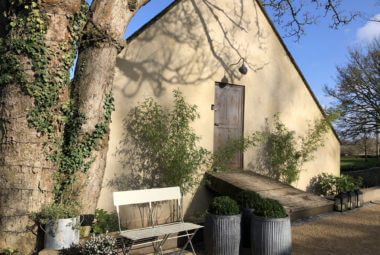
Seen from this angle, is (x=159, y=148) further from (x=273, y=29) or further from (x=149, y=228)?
(x=273, y=29)

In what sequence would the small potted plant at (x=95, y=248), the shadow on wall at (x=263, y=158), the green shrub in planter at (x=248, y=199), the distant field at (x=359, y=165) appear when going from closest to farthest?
the small potted plant at (x=95, y=248) < the green shrub in planter at (x=248, y=199) < the shadow on wall at (x=263, y=158) < the distant field at (x=359, y=165)

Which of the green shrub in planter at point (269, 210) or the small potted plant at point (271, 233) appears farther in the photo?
the green shrub in planter at point (269, 210)

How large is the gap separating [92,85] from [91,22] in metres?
0.95

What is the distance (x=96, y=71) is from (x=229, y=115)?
394 cm

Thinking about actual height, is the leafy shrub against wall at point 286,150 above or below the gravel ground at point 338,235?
above

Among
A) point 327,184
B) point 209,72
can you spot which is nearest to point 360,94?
point 327,184

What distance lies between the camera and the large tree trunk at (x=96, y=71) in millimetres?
4348

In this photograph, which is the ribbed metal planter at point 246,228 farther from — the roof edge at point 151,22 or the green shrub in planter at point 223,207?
the roof edge at point 151,22

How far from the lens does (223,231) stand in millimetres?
3984

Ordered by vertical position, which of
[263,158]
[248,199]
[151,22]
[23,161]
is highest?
[151,22]

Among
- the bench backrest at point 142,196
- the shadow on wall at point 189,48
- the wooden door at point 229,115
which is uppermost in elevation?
the shadow on wall at point 189,48

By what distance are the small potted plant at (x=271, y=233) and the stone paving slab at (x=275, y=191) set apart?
161 centimetres

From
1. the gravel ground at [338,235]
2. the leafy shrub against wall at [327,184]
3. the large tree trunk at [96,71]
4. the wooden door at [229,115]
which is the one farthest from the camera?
the leafy shrub against wall at [327,184]

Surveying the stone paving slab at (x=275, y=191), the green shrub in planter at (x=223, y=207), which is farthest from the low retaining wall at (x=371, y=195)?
the green shrub in planter at (x=223, y=207)
